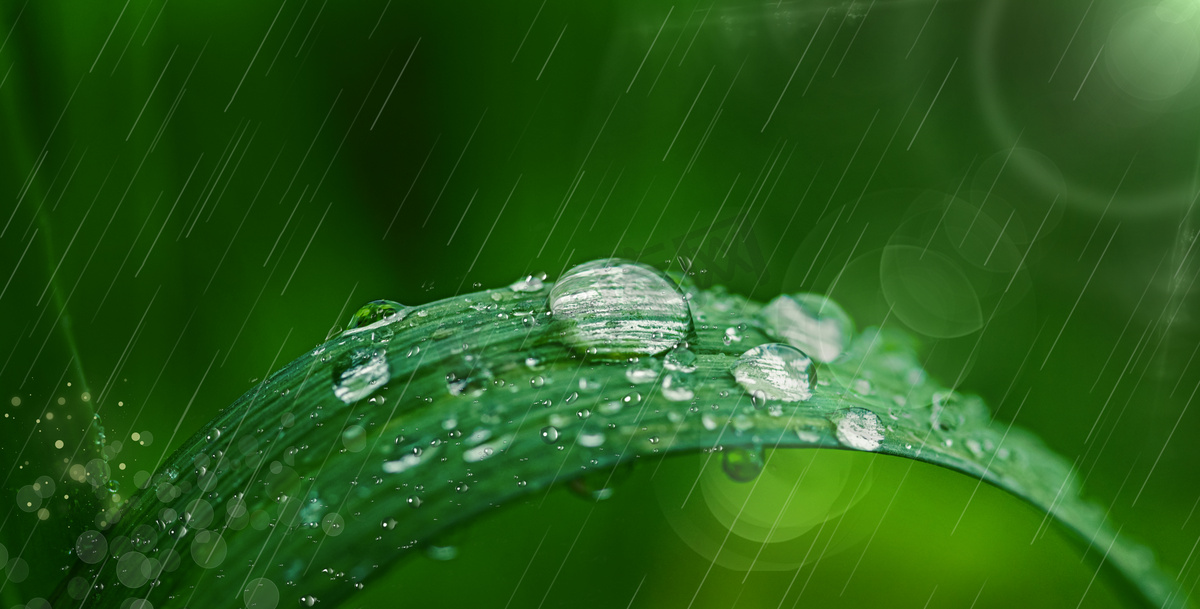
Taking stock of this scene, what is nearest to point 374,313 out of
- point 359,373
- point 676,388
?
point 359,373

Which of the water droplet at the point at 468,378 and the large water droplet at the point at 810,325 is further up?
the large water droplet at the point at 810,325

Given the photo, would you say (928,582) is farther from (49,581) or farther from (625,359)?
(49,581)

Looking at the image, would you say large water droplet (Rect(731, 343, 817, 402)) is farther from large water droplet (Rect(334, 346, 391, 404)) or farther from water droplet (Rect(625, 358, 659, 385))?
large water droplet (Rect(334, 346, 391, 404))

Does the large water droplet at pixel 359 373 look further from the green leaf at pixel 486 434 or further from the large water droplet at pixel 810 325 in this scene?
the large water droplet at pixel 810 325

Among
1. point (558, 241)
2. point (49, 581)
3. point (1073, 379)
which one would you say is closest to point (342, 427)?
point (558, 241)

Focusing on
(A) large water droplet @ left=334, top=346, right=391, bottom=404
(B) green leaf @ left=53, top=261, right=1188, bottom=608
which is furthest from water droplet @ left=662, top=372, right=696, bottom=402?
Answer: (A) large water droplet @ left=334, top=346, right=391, bottom=404

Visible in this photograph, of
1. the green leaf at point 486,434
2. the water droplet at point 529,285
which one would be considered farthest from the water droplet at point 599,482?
the water droplet at point 529,285

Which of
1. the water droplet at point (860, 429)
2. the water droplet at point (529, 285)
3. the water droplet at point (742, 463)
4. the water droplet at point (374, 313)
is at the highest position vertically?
the water droplet at point (860, 429)
